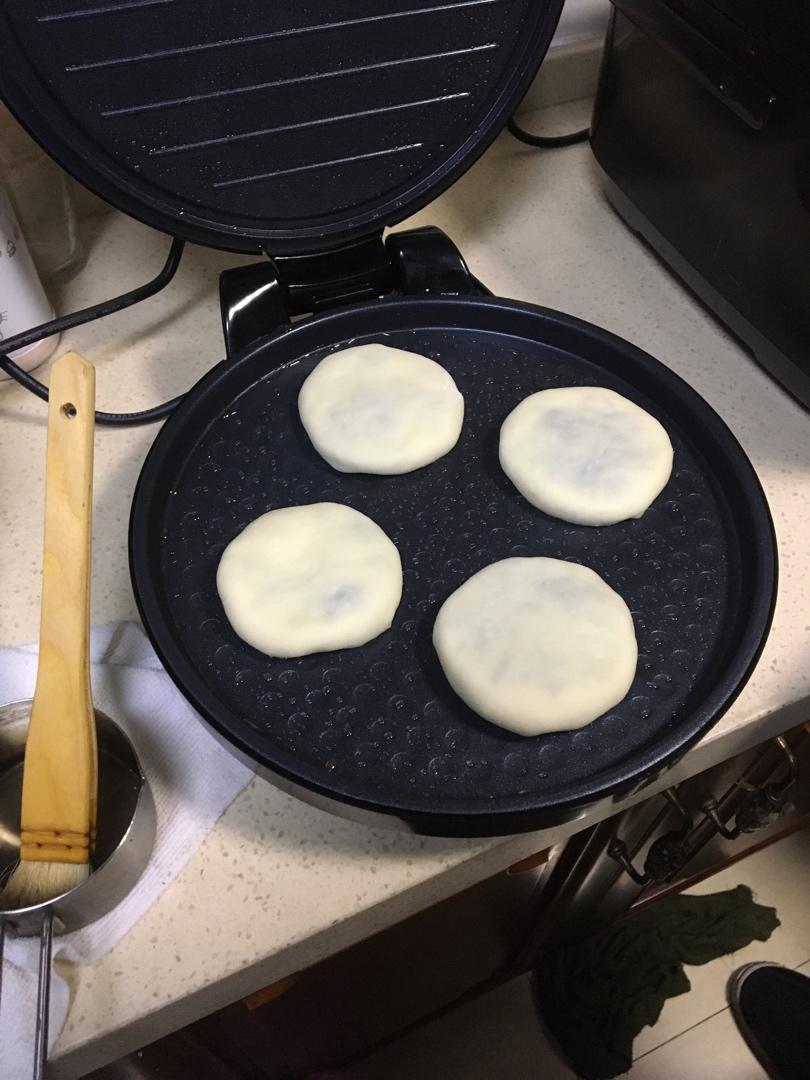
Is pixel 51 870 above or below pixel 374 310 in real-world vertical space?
below

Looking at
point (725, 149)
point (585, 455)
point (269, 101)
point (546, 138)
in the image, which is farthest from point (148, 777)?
point (546, 138)

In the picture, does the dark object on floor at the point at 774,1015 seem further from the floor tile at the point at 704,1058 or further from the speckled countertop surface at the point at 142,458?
the speckled countertop surface at the point at 142,458

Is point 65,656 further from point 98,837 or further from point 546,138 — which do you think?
point 546,138

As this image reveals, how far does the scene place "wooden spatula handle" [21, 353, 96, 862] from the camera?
46 cm

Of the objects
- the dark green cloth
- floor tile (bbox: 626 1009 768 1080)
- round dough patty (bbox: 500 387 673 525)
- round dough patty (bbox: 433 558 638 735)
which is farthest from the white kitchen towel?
floor tile (bbox: 626 1009 768 1080)

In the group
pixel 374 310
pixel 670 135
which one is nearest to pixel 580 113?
pixel 670 135

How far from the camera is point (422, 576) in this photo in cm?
59

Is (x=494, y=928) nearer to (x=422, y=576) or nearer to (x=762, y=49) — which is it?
(x=422, y=576)

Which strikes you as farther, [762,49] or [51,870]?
[762,49]

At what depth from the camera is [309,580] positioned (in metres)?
0.57

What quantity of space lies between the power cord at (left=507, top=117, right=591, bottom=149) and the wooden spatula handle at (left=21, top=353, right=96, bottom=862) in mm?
661

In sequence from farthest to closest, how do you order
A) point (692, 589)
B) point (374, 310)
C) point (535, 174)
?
1. point (535, 174)
2. point (374, 310)
3. point (692, 589)

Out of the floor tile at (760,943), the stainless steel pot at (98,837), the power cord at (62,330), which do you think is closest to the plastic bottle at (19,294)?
the power cord at (62,330)

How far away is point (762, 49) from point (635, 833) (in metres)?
0.69
